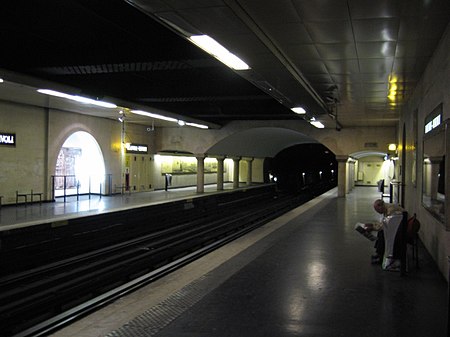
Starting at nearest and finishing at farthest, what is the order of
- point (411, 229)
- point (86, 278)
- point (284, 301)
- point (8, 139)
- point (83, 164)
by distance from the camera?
1. point (284, 301)
2. point (411, 229)
3. point (86, 278)
4. point (8, 139)
5. point (83, 164)

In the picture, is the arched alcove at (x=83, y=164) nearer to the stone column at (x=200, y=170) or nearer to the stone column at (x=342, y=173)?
the stone column at (x=200, y=170)

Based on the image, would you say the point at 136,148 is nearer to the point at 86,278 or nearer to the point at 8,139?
the point at 8,139

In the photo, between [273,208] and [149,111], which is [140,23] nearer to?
[149,111]

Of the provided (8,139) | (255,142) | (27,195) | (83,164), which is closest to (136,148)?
(83,164)

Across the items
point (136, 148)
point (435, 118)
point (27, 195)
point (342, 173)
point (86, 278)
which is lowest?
point (86, 278)

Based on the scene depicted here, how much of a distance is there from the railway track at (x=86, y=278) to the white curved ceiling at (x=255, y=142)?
8.28m

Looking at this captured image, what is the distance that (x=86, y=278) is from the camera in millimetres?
9031

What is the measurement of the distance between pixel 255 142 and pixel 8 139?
15971mm

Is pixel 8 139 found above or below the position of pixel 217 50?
below

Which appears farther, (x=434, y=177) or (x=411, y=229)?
(x=434, y=177)

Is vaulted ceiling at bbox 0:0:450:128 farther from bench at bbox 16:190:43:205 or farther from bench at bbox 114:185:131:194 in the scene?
bench at bbox 114:185:131:194

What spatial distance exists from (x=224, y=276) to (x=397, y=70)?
5.36 metres

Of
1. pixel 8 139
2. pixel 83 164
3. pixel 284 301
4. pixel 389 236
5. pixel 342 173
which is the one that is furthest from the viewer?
pixel 342 173

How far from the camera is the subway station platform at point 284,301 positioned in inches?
156
